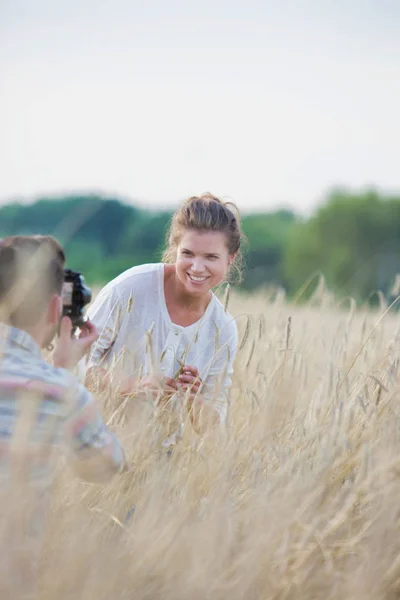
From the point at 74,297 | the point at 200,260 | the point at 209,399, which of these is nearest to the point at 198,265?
the point at 200,260

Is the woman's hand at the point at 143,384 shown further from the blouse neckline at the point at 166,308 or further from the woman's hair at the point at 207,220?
the woman's hair at the point at 207,220

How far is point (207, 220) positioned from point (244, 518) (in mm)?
1462

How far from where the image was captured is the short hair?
1598 millimetres

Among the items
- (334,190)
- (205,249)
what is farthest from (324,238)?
(205,249)

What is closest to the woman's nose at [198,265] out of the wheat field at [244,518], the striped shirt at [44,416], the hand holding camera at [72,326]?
the wheat field at [244,518]

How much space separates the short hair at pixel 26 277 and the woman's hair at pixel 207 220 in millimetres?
1419

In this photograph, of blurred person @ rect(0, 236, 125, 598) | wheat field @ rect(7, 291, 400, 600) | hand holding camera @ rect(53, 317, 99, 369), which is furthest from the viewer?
hand holding camera @ rect(53, 317, 99, 369)

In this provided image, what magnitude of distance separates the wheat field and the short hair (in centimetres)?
43

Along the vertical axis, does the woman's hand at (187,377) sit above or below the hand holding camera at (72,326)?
below

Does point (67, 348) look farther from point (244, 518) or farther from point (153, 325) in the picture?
point (153, 325)

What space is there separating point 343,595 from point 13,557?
748mm

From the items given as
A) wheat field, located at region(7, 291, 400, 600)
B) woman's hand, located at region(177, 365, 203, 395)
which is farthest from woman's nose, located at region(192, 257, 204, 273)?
wheat field, located at region(7, 291, 400, 600)

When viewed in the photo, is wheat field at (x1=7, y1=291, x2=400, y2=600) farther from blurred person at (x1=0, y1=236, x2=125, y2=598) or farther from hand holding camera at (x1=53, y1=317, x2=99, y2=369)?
hand holding camera at (x1=53, y1=317, x2=99, y2=369)

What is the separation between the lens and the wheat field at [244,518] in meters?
1.63
